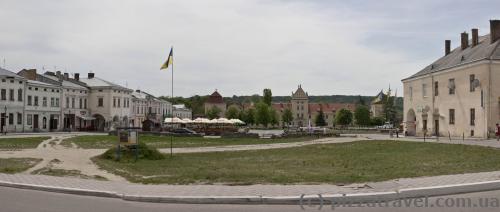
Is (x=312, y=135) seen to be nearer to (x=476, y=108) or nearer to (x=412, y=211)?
(x=476, y=108)

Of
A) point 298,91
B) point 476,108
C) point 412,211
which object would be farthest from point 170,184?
point 298,91

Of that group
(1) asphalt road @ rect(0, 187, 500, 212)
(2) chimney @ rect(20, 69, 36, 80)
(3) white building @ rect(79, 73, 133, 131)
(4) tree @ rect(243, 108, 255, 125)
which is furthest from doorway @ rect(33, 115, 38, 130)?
(4) tree @ rect(243, 108, 255, 125)

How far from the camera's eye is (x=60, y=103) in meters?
78.0

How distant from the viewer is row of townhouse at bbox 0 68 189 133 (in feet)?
219

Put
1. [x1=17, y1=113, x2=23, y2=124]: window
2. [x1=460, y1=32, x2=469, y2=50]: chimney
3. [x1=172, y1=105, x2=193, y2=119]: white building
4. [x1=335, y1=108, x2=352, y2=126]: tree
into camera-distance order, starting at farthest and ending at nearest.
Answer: [x1=335, y1=108, x2=352, y2=126]: tree → [x1=172, y1=105, x2=193, y2=119]: white building → [x1=17, y1=113, x2=23, y2=124]: window → [x1=460, y1=32, x2=469, y2=50]: chimney

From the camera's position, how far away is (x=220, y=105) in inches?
7515

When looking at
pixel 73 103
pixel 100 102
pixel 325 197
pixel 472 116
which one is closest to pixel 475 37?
pixel 472 116

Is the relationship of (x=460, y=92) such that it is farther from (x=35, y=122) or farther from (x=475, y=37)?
(x=35, y=122)

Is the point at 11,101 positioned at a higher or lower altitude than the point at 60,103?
lower

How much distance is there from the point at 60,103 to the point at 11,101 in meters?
11.7

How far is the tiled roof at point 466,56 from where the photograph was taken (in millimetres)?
43678

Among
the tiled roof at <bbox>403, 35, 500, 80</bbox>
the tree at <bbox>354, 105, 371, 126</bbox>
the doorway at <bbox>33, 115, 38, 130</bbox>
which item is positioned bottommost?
the doorway at <bbox>33, 115, 38, 130</bbox>

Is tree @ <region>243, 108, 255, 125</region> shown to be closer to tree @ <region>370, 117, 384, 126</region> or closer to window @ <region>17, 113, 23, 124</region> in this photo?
tree @ <region>370, 117, 384, 126</region>

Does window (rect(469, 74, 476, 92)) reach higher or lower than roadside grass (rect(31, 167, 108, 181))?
higher
